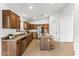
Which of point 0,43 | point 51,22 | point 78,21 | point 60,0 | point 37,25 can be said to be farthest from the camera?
point 37,25

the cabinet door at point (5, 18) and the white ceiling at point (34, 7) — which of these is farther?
the white ceiling at point (34, 7)

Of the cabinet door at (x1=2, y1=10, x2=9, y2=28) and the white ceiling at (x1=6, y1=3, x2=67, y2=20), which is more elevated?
the white ceiling at (x1=6, y1=3, x2=67, y2=20)

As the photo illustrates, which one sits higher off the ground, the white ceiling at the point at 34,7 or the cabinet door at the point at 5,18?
the white ceiling at the point at 34,7

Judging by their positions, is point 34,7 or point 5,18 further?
point 34,7

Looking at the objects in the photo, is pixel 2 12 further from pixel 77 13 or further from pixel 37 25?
pixel 37 25

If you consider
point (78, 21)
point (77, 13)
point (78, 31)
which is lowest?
point (78, 31)

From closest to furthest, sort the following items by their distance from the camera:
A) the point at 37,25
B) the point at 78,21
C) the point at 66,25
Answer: the point at 78,21 < the point at 66,25 < the point at 37,25

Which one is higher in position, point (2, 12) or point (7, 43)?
point (2, 12)

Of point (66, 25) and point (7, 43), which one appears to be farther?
point (66, 25)

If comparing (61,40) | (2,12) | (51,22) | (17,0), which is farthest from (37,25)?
(17,0)

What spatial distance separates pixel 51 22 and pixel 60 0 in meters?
10.6

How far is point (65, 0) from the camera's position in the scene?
9.34 feet

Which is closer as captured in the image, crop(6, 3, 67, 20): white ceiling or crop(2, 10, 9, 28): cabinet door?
crop(2, 10, 9, 28): cabinet door

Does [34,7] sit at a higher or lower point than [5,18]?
higher
